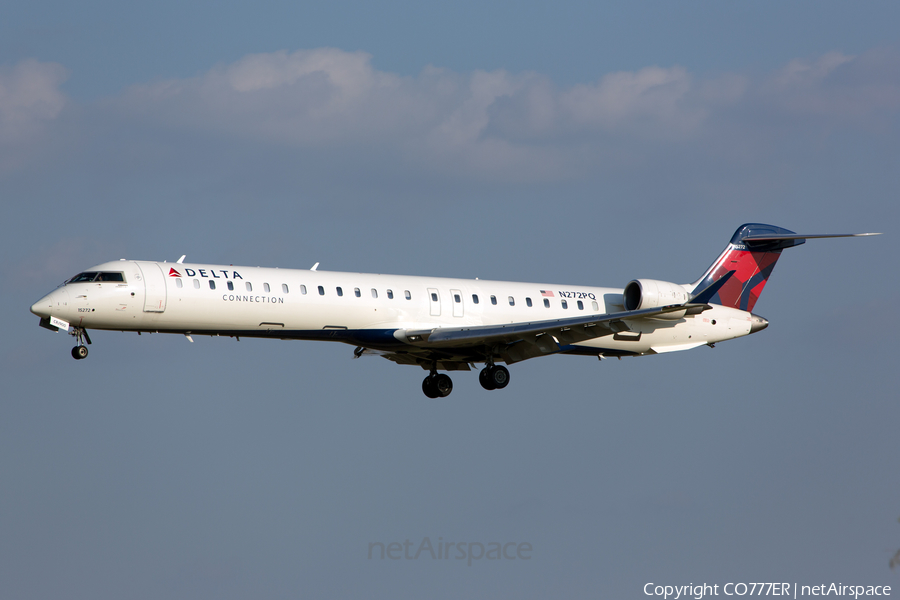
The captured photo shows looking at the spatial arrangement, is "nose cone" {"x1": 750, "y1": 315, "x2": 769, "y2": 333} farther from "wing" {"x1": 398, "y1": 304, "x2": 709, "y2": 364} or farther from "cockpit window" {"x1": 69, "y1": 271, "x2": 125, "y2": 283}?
"cockpit window" {"x1": 69, "y1": 271, "x2": 125, "y2": 283}

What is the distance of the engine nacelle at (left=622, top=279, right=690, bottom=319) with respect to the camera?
3353 centimetres

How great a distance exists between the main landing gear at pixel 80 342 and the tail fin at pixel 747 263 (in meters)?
18.7

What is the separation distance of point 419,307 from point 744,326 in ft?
36.9

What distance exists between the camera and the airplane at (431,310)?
91.4ft

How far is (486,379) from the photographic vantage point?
107 feet

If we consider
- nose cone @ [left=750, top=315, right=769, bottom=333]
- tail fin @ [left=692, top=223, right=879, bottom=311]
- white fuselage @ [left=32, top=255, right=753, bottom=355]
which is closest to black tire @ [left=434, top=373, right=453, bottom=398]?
white fuselage @ [left=32, top=255, right=753, bottom=355]

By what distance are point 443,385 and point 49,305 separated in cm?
1245

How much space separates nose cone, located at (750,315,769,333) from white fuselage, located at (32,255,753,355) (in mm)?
1964

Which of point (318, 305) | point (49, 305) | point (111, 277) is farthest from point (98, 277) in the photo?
point (318, 305)

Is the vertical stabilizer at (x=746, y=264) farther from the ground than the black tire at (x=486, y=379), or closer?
farther from the ground

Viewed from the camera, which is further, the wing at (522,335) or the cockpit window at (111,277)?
the wing at (522,335)

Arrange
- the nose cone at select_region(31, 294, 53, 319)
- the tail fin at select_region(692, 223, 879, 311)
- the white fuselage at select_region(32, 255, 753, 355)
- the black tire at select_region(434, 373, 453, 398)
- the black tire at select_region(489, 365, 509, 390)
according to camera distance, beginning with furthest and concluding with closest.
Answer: the tail fin at select_region(692, 223, 879, 311) < the black tire at select_region(434, 373, 453, 398) < the black tire at select_region(489, 365, 509, 390) < the white fuselage at select_region(32, 255, 753, 355) < the nose cone at select_region(31, 294, 53, 319)

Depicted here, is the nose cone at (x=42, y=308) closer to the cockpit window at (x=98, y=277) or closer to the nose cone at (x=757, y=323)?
the cockpit window at (x=98, y=277)

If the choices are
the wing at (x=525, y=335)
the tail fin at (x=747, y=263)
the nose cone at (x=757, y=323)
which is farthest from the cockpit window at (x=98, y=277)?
the nose cone at (x=757, y=323)
